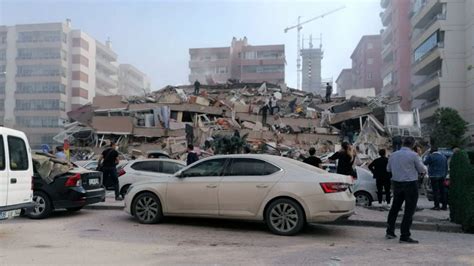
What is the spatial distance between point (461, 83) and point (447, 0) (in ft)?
26.0

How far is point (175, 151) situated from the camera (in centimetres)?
2995

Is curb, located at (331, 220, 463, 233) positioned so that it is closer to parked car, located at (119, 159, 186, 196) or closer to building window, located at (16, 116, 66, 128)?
parked car, located at (119, 159, 186, 196)

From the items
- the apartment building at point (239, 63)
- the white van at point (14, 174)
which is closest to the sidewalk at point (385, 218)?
Result: the white van at point (14, 174)

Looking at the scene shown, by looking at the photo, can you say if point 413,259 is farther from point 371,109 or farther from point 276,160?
point 371,109

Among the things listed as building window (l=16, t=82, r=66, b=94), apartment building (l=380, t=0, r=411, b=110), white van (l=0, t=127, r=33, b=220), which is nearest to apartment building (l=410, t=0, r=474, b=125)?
apartment building (l=380, t=0, r=411, b=110)

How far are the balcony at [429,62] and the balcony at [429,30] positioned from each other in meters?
1.75

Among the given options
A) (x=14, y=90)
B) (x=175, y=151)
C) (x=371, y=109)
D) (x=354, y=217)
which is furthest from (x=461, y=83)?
(x=14, y=90)

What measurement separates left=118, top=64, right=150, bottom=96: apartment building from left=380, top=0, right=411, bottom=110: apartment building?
54.8 metres

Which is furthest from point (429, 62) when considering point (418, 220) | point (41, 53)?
point (41, 53)

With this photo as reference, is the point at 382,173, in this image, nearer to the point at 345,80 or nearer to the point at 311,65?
the point at 345,80

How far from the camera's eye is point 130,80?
111m

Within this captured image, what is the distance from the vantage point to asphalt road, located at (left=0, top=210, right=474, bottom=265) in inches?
258

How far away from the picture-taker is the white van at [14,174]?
778cm

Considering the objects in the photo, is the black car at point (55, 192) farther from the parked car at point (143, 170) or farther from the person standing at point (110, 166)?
the parked car at point (143, 170)
